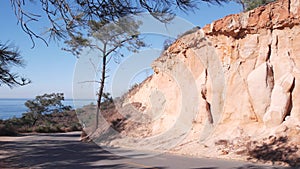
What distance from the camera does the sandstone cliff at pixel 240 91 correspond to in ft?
46.2

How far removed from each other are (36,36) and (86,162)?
7.78 metres

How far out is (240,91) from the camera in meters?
16.8

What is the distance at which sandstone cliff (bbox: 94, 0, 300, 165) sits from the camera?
14.1 m

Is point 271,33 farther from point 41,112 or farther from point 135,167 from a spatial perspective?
point 41,112

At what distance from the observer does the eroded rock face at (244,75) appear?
48.8 feet

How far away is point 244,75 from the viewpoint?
1678cm

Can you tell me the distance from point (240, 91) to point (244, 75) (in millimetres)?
816

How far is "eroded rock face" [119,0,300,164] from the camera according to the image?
48.8 ft

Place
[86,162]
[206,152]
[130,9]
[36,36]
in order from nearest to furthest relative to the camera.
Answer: [36,36] → [130,9] → [86,162] → [206,152]

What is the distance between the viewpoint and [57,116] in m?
52.8

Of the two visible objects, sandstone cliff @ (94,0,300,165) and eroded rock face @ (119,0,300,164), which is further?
eroded rock face @ (119,0,300,164)

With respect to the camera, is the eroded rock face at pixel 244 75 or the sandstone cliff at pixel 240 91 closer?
the sandstone cliff at pixel 240 91

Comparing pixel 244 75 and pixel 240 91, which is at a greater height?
pixel 244 75

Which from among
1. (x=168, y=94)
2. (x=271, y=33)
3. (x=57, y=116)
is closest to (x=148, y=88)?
(x=168, y=94)
